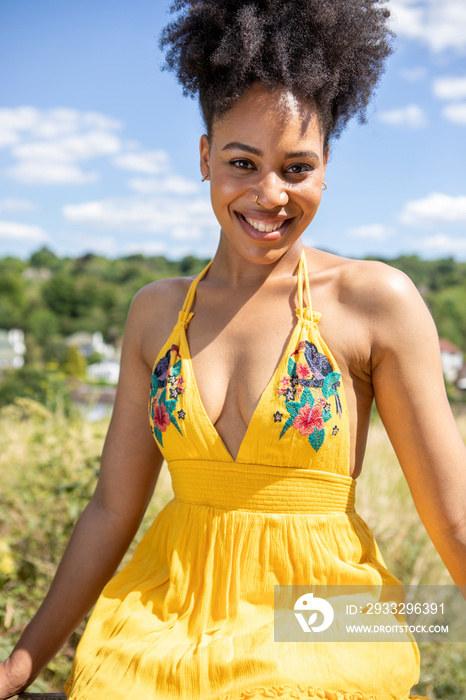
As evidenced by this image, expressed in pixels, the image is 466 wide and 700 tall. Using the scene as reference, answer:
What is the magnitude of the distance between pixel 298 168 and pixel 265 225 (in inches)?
5.8

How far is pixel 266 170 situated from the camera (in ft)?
4.90

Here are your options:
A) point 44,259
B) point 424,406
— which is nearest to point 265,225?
point 424,406

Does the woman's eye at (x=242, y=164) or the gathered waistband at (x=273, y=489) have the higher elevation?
the woman's eye at (x=242, y=164)

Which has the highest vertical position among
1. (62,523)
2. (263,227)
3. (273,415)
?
(263,227)

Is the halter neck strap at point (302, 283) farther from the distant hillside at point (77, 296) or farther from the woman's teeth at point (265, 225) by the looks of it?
the distant hillside at point (77, 296)

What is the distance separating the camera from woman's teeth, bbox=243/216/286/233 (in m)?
1.54

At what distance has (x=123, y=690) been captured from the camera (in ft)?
4.45

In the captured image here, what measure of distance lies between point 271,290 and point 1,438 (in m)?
3.99

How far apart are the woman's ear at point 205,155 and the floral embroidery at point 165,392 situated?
446mm

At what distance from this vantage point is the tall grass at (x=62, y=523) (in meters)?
3.32

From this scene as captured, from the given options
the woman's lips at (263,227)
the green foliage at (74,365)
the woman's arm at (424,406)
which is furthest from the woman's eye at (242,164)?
the green foliage at (74,365)

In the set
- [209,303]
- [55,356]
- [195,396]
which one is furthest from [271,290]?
[55,356]

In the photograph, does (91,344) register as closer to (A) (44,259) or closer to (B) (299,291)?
(A) (44,259)

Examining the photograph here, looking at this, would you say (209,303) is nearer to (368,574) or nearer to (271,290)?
(271,290)
